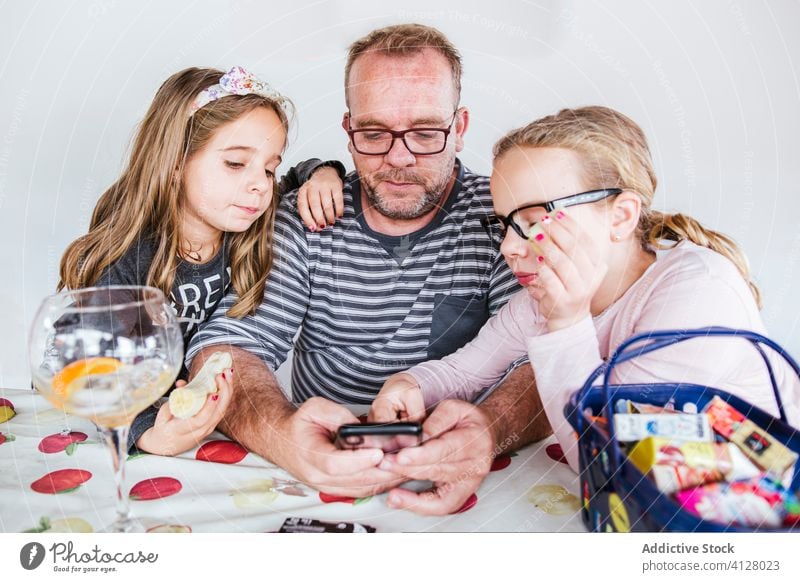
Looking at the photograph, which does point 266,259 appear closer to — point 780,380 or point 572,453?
point 572,453

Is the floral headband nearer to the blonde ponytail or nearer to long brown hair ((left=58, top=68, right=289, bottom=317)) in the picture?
long brown hair ((left=58, top=68, right=289, bottom=317))

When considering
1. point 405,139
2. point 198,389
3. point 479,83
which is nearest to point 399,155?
point 405,139

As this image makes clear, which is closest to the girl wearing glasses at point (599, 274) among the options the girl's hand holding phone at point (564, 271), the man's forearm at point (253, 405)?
the girl's hand holding phone at point (564, 271)

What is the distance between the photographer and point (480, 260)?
0.96 meters

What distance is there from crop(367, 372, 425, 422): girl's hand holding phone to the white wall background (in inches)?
13.4

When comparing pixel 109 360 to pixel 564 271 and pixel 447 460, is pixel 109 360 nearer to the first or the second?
pixel 447 460

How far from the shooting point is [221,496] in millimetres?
700

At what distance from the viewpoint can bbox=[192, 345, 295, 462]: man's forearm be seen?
785mm

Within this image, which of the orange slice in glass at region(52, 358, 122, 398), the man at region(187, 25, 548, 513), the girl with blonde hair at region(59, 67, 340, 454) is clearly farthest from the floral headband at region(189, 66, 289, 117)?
the orange slice in glass at region(52, 358, 122, 398)

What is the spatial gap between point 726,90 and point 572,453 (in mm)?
471

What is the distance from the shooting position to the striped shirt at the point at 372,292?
0.95 meters

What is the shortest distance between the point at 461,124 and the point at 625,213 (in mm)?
240
